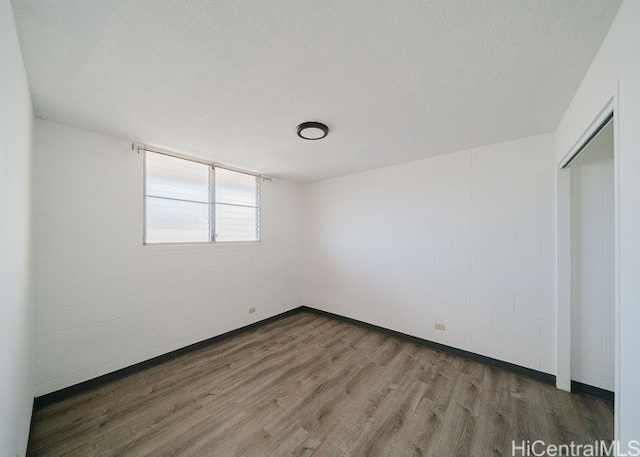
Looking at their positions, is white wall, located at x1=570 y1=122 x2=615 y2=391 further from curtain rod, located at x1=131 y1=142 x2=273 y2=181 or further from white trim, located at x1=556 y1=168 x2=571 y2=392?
curtain rod, located at x1=131 y1=142 x2=273 y2=181

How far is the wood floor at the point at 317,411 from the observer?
1.58 m

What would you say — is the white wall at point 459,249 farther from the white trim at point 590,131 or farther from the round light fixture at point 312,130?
the round light fixture at point 312,130

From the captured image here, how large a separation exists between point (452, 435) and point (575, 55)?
2574mm

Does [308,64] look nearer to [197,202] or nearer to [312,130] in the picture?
[312,130]

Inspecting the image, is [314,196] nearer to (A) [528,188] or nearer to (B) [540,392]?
(A) [528,188]

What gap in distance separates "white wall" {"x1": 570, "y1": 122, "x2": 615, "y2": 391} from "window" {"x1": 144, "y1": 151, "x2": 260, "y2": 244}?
3.84 meters

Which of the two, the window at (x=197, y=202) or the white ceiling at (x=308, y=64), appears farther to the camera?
the window at (x=197, y=202)

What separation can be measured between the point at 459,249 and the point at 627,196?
1.94m

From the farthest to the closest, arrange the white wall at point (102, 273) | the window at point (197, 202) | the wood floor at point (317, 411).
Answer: the window at point (197, 202) < the white wall at point (102, 273) < the wood floor at point (317, 411)

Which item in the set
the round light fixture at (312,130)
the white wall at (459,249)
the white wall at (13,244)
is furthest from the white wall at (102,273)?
the white wall at (459,249)

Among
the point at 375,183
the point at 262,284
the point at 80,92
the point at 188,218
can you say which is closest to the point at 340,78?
the point at 80,92

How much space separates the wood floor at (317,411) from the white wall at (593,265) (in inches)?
13.5

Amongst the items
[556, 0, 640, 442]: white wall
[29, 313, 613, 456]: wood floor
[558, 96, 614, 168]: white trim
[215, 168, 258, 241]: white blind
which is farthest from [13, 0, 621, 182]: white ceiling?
[29, 313, 613, 456]: wood floor

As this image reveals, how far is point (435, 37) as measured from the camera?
116cm
